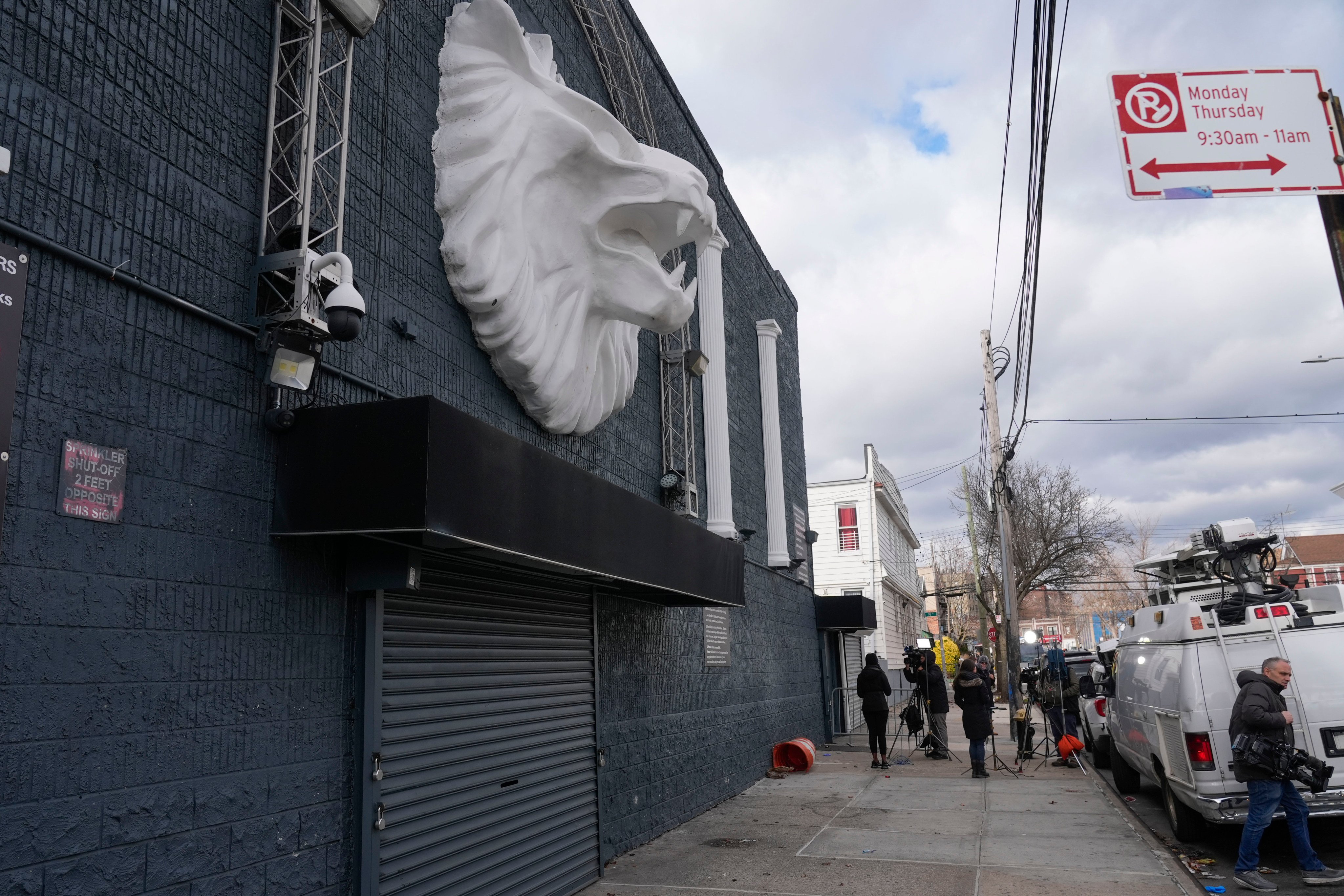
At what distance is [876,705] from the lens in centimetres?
1477

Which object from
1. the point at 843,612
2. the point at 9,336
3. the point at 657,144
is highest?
the point at 657,144

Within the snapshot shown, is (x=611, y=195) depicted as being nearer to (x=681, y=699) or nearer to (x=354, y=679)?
(x=354, y=679)

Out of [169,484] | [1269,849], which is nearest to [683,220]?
[169,484]

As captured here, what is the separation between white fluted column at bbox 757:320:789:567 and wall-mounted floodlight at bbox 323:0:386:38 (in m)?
10.5

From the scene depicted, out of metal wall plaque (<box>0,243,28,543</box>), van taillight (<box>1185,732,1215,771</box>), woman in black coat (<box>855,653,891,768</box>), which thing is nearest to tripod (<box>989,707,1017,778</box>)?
woman in black coat (<box>855,653,891,768</box>)

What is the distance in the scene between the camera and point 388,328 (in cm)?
585

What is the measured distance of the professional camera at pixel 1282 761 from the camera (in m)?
6.87

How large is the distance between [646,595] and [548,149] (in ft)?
13.5

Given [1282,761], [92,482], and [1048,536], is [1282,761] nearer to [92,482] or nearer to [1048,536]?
[92,482]

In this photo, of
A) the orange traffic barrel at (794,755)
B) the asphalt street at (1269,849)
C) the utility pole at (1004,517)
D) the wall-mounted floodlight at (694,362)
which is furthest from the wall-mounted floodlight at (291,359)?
the utility pole at (1004,517)

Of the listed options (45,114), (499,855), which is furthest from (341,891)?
(45,114)

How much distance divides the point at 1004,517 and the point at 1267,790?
15.5m

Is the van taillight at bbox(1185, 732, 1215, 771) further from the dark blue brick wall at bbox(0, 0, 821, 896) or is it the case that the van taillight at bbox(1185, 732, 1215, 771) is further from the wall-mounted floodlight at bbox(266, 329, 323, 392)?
the wall-mounted floodlight at bbox(266, 329, 323, 392)

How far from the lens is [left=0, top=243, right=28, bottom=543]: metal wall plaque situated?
350 centimetres
